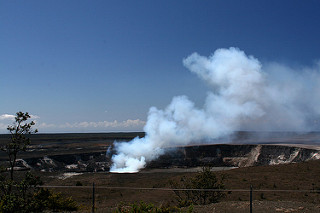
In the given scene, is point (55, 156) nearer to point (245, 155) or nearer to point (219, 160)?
point (219, 160)

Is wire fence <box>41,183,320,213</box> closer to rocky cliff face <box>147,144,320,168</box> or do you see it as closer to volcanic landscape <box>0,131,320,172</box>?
→ volcanic landscape <box>0,131,320,172</box>

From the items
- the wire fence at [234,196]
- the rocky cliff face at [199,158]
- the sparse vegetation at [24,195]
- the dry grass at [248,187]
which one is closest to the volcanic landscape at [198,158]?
the rocky cliff face at [199,158]

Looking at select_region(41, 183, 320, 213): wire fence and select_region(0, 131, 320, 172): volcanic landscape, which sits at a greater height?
select_region(41, 183, 320, 213): wire fence

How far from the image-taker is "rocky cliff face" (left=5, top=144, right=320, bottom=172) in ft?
172

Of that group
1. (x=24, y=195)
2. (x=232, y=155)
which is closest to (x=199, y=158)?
(x=232, y=155)

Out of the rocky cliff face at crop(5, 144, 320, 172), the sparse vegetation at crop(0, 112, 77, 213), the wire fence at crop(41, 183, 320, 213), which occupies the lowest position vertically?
the rocky cliff face at crop(5, 144, 320, 172)

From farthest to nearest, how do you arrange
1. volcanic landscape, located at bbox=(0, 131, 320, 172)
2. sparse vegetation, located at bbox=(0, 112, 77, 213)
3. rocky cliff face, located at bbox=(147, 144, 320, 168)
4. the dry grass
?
volcanic landscape, located at bbox=(0, 131, 320, 172) → rocky cliff face, located at bbox=(147, 144, 320, 168) → the dry grass → sparse vegetation, located at bbox=(0, 112, 77, 213)

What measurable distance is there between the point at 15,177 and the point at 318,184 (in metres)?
34.0

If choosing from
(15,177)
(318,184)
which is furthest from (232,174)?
(15,177)

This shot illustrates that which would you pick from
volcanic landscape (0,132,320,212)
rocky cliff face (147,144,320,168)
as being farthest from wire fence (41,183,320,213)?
rocky cliff face (147,144,320,168)

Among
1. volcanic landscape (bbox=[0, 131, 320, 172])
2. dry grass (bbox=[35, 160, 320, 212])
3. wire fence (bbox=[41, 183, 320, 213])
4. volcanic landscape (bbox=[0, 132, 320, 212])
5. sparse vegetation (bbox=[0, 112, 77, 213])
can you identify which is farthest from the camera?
volcanic landscape (bbox=[0, 131, 320, 172])

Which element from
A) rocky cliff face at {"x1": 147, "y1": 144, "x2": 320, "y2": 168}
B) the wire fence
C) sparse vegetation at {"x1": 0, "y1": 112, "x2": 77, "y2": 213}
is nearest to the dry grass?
the wire fence

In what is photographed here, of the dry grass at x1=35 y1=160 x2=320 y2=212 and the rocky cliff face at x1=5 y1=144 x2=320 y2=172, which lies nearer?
the dry grass at x1=35 y1=160 x2=320 y2=212

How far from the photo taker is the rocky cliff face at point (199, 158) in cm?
5256
